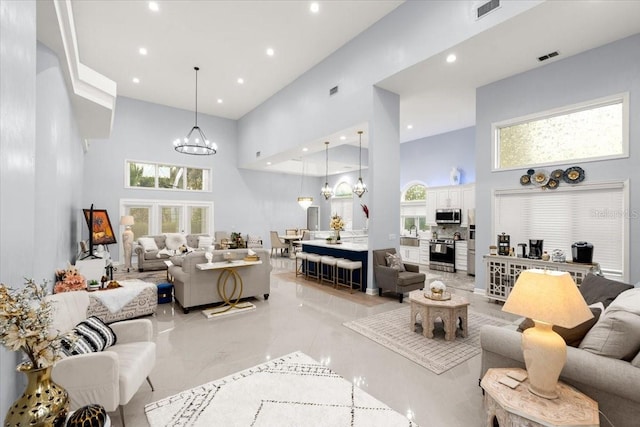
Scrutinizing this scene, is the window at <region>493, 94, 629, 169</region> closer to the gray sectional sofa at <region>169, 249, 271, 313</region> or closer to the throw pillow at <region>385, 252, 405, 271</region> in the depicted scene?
the throw pillow at <region>385, 252, 405, 271</region>

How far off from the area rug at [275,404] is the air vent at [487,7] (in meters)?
4.93

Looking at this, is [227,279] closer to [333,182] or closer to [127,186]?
[127,186]

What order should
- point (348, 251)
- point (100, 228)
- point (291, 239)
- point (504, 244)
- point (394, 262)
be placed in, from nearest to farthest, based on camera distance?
A: 1. point (504, 244)
2. point (394, 262)
3. point (348, 251)
4. point (100, 228)
5. point (291, 239)

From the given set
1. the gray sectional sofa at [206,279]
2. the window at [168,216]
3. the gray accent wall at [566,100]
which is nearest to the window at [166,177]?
the window at [168,216]

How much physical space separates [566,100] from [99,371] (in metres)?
6.83

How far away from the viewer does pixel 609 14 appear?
3.65 meters

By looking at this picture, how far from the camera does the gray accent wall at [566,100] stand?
405 centimetres

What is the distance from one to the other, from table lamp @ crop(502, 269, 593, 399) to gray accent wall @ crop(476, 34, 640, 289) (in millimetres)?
3762

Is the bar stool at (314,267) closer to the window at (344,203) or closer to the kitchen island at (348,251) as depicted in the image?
the kitchen island at (348,251)

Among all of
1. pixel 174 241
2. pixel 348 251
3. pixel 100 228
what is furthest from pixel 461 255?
pixel 100 228

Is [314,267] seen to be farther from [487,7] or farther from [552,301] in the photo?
[487,7]

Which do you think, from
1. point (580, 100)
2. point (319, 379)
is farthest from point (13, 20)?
point (580, 100)

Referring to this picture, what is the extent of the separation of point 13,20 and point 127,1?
15.3ft

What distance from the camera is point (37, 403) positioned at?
1.28m
